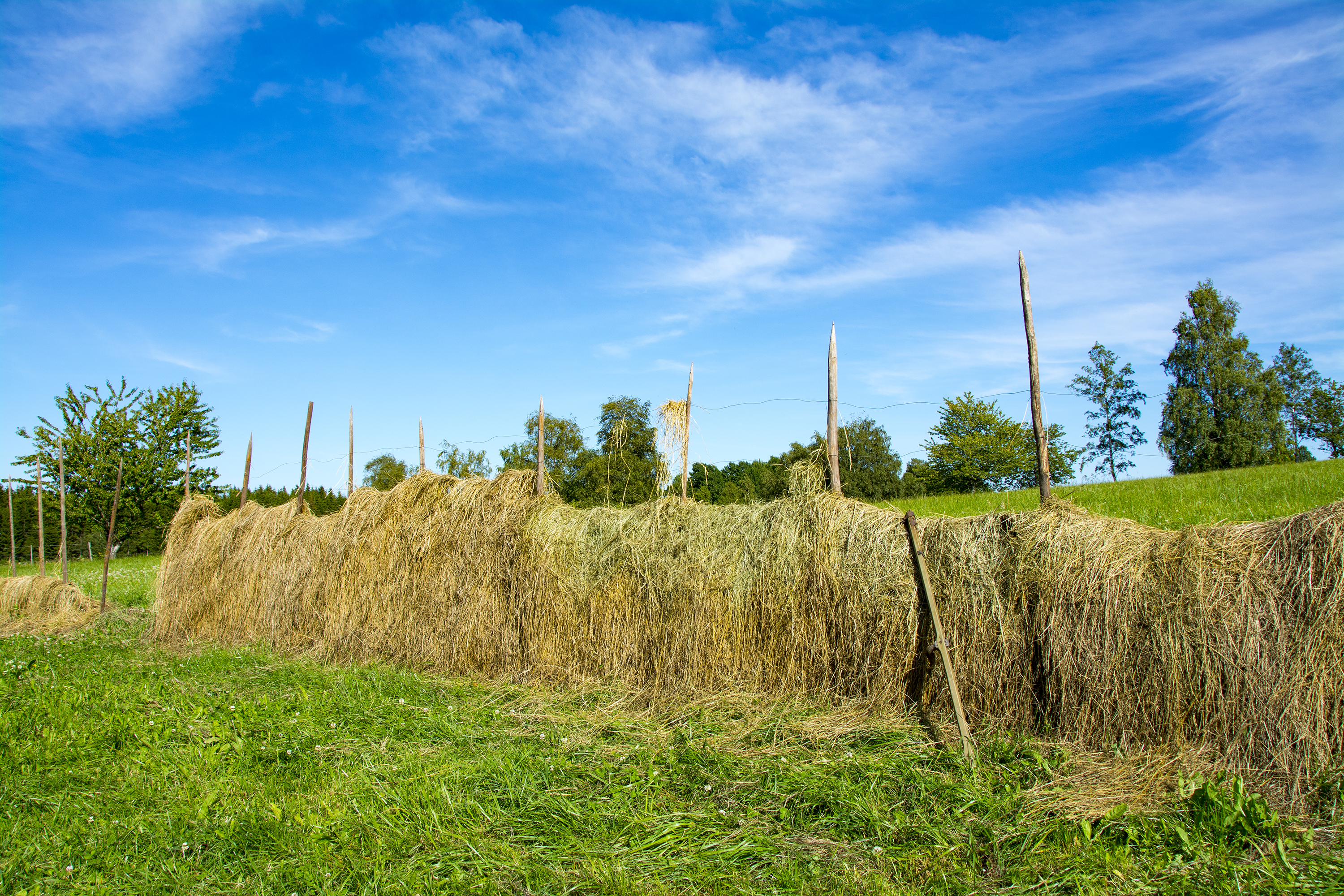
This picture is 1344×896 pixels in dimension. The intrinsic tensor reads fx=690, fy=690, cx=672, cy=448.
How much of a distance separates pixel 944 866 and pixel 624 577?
4191mm

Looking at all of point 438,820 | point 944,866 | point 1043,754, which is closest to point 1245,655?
point 1043,754

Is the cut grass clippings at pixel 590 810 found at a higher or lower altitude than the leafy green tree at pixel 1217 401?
lower

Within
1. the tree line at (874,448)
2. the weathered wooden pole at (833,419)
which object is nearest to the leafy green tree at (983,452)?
the tree line at (874,448)

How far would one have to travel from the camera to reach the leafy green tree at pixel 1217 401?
109 ft

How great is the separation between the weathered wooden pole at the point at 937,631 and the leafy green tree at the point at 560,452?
1243 inches

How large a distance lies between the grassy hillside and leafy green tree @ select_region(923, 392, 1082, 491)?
1980 centimetres

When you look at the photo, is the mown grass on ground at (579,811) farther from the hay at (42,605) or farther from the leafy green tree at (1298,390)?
the leafy green tree at (1298,390)

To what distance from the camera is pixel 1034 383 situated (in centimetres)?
562

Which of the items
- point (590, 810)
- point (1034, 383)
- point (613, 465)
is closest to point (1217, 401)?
point (613, 465)

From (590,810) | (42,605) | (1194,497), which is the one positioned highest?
(1194,497)

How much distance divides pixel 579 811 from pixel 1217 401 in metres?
41.1

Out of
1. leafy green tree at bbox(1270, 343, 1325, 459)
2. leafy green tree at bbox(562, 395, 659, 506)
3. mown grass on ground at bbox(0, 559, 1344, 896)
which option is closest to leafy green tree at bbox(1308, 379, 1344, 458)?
leafy green tree at bbox(1270, 343, 1325, 459)

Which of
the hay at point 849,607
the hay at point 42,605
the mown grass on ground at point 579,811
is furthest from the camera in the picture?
the hay at point 42,605

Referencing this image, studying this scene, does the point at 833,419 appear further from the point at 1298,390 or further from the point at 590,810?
the point at 1298,390
